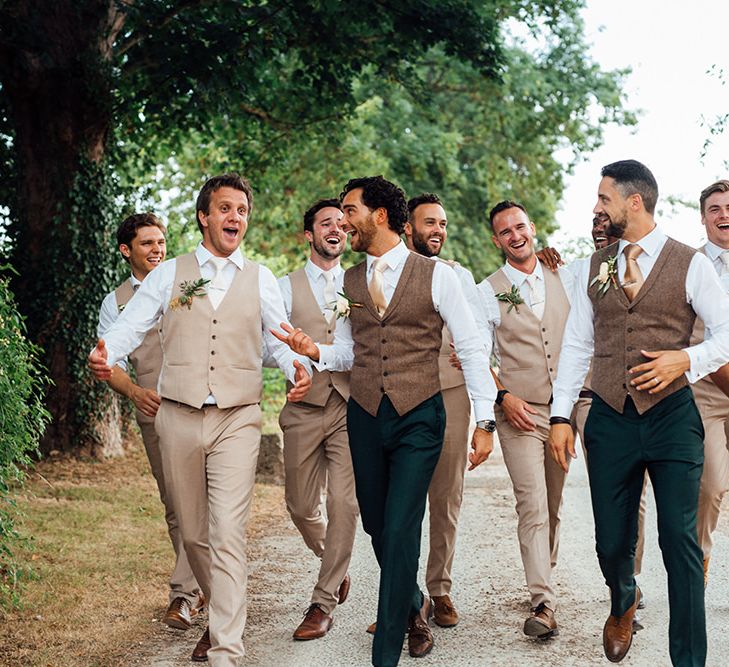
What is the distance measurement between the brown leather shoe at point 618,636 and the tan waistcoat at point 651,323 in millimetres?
1141

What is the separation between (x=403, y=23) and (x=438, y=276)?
9857mm

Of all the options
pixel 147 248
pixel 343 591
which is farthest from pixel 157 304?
pixel 343 591

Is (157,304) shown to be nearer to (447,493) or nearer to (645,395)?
(447,493)

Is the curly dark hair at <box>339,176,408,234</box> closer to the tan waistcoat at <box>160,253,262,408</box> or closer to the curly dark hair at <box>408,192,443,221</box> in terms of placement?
→ the tan waistcoat at <box>160,253,262,408</box>

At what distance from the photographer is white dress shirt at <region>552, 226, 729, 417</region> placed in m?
5.25

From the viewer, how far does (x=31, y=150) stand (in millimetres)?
14781

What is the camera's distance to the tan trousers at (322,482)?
273 inches

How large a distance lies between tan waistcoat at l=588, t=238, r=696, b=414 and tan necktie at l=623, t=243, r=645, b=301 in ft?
0.11

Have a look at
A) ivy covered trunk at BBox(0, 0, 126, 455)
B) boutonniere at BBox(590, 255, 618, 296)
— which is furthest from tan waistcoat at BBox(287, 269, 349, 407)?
ivy covered trunk at BBox(0, 0, 126, 455)

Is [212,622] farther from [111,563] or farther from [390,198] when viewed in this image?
[111,563]

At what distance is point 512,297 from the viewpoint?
725 centimetres

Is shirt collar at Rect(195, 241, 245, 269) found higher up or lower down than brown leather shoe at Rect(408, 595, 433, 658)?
higher up

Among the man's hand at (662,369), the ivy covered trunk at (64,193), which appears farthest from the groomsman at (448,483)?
the ivy covered trunk at (64,193)

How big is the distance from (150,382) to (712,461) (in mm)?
3743
